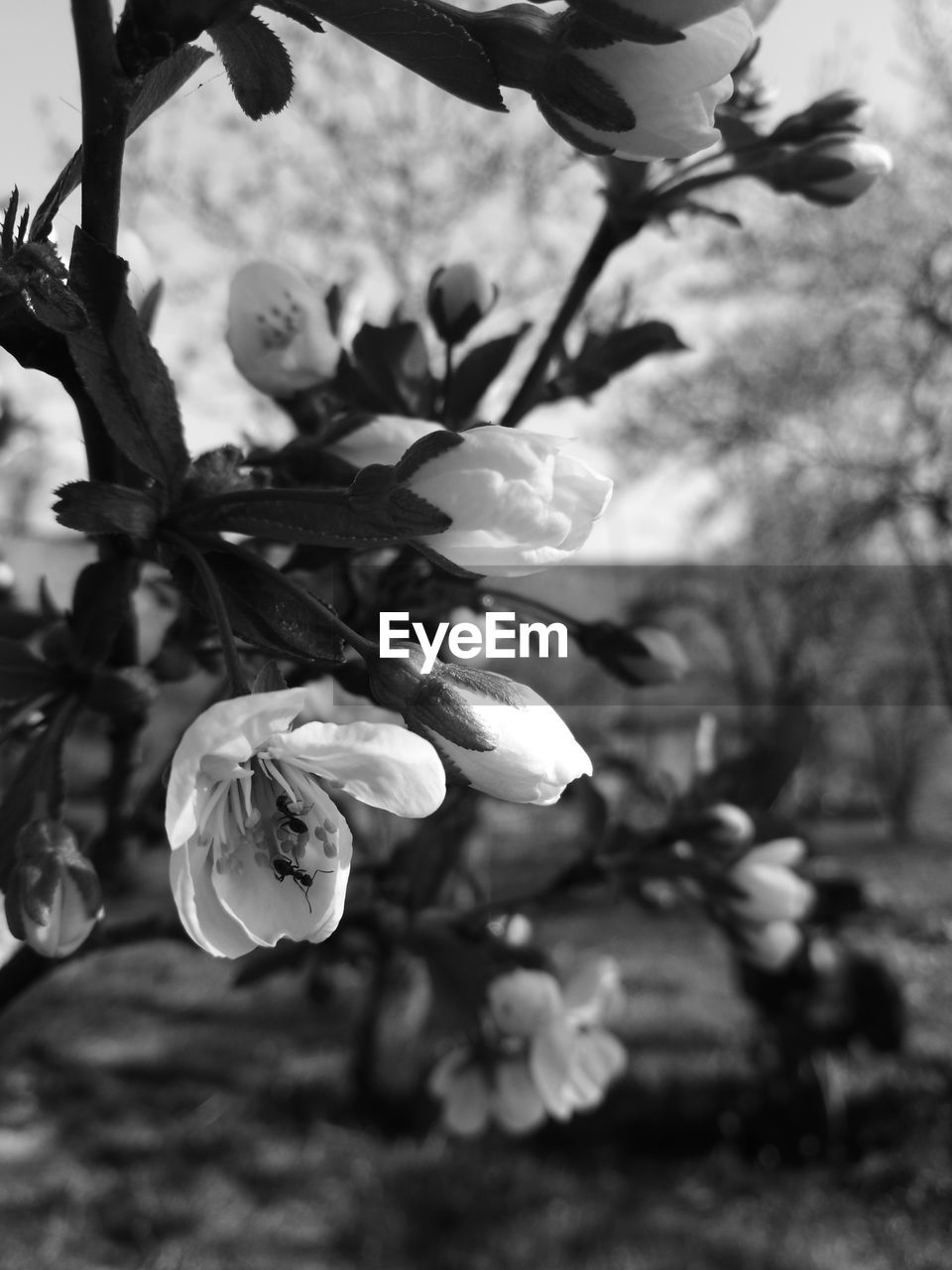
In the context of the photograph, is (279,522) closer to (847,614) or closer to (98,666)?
(98,666)

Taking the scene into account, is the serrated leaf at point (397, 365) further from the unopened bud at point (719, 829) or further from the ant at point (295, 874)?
the unopened bud at point (719, 829)

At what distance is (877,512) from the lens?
8.34 meters

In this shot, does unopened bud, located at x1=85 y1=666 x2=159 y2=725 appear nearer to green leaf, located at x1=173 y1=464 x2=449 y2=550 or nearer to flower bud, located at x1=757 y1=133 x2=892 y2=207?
green leaf, located at x1=173 y1=464 x2=449 y2=550

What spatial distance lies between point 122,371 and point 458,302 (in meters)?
0.40

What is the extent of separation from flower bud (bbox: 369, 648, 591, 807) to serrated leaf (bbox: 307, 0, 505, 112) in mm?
234

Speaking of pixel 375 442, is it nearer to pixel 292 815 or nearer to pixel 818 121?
pixel 292 815

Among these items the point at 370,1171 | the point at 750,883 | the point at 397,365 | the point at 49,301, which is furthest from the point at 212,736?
the point at 370,1171

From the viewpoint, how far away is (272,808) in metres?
0.57

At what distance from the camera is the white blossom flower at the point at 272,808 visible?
0.43 meters

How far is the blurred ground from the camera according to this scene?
3232mm

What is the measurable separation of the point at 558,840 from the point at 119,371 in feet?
37.8

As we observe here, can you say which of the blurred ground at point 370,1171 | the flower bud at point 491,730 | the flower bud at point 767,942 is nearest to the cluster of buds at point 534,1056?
the flower bud at point 767,942

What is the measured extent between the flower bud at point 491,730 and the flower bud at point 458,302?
0.44 meters

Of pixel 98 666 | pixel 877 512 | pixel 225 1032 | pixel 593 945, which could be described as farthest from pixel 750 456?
pixel 98 666
